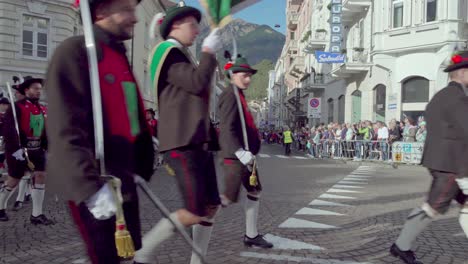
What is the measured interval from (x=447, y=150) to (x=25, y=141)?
17.0 feet

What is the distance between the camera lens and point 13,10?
78.9 ft

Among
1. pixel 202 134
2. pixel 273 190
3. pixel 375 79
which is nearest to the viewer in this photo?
pixel 202 134

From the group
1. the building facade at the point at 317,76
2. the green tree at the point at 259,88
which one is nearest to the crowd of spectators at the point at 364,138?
the building facade at the point at 317,76

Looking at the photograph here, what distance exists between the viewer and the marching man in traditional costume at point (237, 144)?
4.48m

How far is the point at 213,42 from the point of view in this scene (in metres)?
2.85

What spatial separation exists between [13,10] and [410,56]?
20.5m

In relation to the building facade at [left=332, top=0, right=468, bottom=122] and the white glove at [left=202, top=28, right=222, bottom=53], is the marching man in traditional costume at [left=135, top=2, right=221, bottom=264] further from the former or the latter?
the building facade at [left=332, top=0, right=468, bottom=122]

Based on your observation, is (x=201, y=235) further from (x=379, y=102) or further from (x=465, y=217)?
(x=379, y=102)

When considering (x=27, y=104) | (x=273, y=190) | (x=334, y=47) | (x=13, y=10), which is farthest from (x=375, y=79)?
(x=27, y=104)

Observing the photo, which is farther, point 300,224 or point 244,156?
point 300,224

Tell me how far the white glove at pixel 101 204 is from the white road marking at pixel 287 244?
10.7 feet

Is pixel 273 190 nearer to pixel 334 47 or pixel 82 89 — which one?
pixel 82 89

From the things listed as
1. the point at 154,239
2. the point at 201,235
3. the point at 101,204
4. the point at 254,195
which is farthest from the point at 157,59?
the point at 254,195

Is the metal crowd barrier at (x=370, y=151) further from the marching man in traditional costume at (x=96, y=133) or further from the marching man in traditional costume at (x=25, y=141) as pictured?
the marching man in traditional costume at (x=96, y=133)
